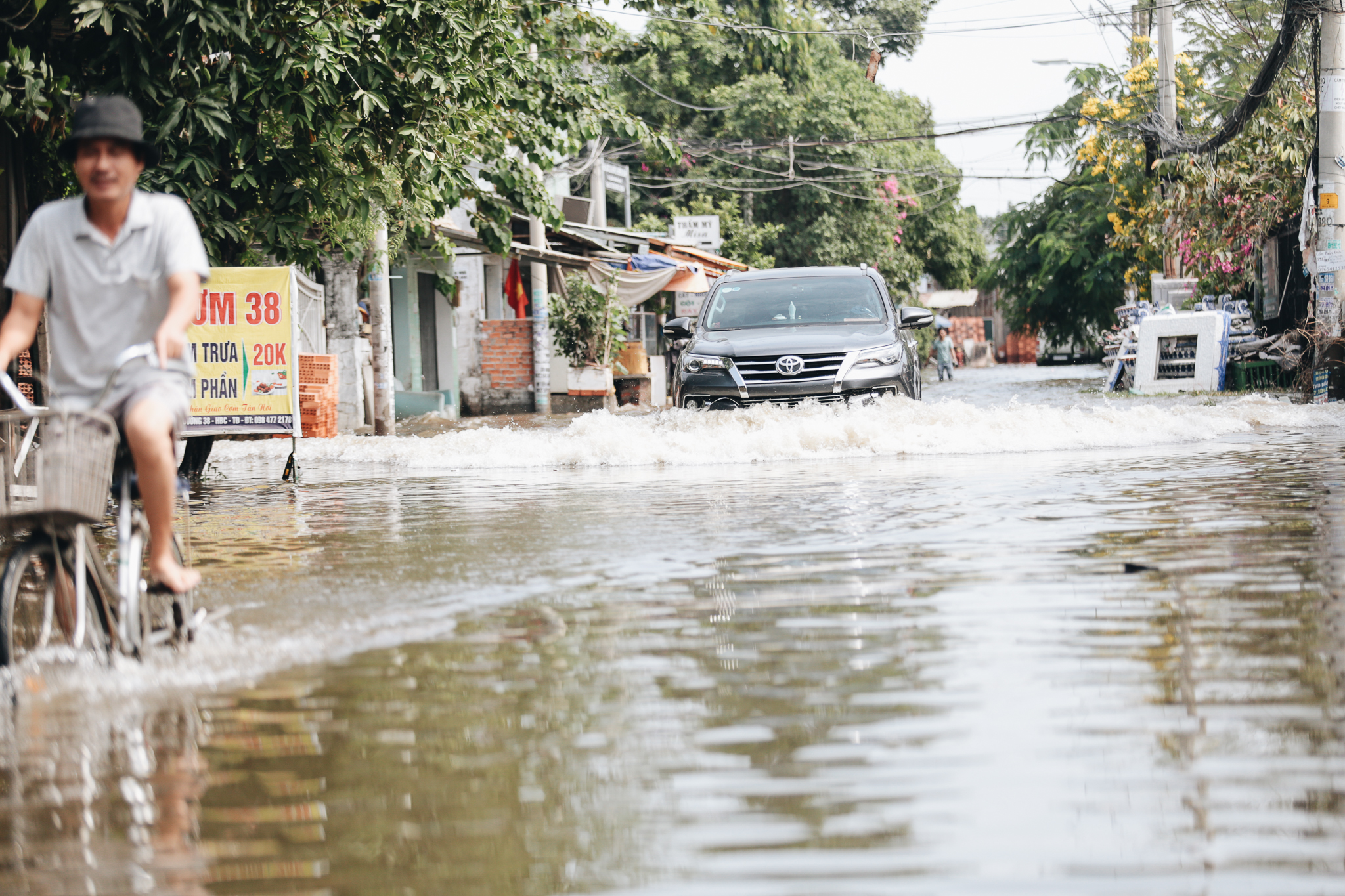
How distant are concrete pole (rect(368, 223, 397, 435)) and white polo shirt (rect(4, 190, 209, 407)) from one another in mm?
14766

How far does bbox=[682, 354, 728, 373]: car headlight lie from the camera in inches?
567

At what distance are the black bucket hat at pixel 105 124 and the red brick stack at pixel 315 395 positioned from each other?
9612 mm

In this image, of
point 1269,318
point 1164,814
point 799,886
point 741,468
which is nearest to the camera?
point 799,886

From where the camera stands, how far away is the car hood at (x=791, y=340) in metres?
14.3

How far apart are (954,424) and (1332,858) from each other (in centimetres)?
1134


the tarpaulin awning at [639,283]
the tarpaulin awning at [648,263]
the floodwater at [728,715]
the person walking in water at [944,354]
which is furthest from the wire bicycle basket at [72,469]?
the person walking in water at [944,354]

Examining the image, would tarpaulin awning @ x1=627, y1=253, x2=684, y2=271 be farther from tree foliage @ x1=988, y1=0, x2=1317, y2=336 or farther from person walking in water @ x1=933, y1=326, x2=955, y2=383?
person walking in water @ x1=933, y1=326, x2=955, y2=383

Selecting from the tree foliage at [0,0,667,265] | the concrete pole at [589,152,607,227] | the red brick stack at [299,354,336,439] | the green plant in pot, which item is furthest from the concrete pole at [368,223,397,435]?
the concrete pole at [589,152,607,227]

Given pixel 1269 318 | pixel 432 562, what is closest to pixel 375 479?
pixel 432 562

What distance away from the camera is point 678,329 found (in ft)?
50.0

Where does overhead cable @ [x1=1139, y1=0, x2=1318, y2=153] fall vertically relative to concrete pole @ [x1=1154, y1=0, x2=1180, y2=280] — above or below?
below

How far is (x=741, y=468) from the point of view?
493 inches

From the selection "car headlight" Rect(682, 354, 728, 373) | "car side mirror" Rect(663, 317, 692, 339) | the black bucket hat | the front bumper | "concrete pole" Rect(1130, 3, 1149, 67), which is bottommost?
the front bumper

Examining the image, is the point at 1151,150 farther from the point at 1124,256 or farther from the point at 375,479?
the point at 375,479
